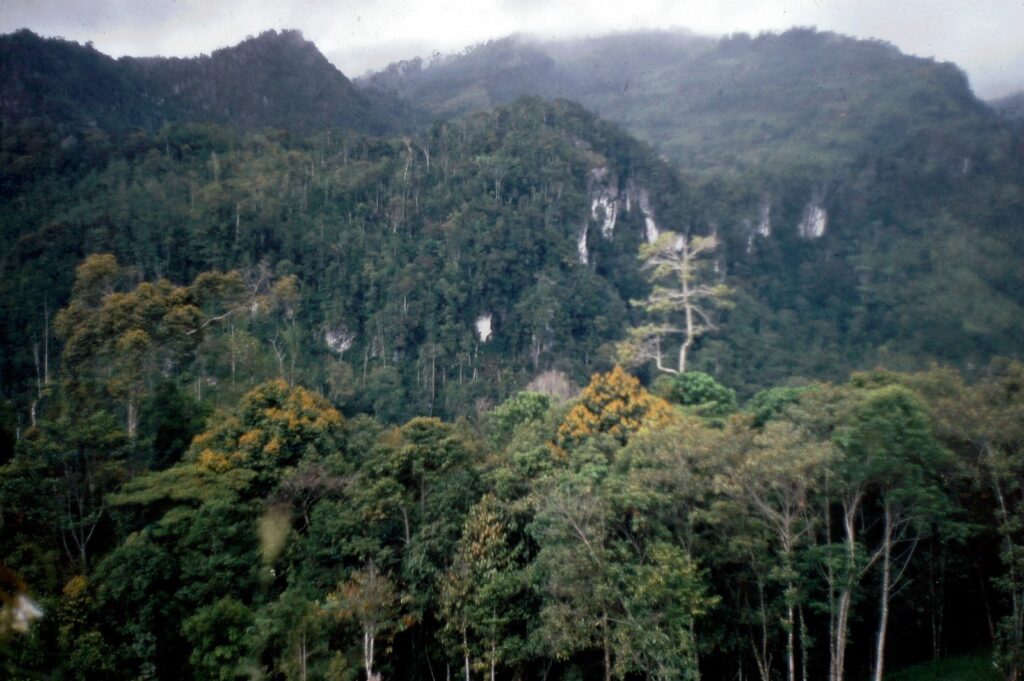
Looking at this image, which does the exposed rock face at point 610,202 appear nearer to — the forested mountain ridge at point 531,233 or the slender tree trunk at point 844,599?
the forested mountain ridge at point 531,233

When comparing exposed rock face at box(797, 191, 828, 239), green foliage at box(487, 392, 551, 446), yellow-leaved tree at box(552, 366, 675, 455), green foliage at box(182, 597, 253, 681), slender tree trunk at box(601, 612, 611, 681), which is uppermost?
exposed rock face at box(797, 191, 828, 239)

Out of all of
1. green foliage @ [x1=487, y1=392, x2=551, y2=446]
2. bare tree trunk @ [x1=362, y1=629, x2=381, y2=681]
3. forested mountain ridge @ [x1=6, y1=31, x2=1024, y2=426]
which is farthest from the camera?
forested mountain ridge @ [x1=6, y1=31, x2=1024, y2=426]

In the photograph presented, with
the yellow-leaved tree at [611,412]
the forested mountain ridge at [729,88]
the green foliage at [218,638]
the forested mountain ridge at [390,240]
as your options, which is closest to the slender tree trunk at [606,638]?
the yellow-leaved tree at [611,412]

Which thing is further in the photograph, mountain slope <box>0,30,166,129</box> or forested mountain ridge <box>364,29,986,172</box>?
forested mountain ridge <box>364,29,986,172</box>

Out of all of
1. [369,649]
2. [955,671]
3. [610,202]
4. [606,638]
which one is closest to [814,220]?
[610,202]

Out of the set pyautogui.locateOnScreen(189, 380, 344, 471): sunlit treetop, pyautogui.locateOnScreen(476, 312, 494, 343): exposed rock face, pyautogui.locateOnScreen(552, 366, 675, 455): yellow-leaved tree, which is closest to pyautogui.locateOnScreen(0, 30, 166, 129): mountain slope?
pyautogui.locateOnScreen(476, 312, 494, 343): exposed rock face

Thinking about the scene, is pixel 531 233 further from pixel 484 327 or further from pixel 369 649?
pixel 369 649

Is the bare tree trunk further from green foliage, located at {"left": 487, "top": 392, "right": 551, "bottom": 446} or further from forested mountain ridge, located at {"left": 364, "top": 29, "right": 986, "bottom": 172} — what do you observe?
forested mountain ridge, located at {"left": 364, "top": 29, "right": 986, "bottom": 172}

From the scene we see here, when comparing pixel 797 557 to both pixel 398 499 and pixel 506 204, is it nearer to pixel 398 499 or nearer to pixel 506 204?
pixel 398 499
